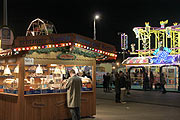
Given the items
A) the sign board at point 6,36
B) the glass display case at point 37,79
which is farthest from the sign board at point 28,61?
the sign board at point 6,36

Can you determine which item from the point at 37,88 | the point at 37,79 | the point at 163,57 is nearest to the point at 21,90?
the point at 37,88

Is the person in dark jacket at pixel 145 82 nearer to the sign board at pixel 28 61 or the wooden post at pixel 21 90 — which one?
the sign board at pixel 28 61

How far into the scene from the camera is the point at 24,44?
27.4ft

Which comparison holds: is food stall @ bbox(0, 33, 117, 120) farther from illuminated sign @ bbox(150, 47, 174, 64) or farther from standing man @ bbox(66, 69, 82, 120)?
illuminated sign @ bbox(150, 47, 174, 64)

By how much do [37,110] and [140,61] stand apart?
17.8m

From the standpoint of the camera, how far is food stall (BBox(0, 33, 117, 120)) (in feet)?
28.0

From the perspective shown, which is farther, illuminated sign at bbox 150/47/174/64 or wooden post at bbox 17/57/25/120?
illuminated sign at bbox 150/47/174/64

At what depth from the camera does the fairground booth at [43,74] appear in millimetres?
8523

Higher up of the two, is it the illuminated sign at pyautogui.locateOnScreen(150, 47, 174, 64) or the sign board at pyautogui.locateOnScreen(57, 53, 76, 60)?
the illuminated sign at pyautogui.locateOnScreen(150, 47, 174, 64)

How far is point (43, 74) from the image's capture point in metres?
10.6

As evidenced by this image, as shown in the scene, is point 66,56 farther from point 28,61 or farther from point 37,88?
point 37,88

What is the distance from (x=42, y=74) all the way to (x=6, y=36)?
212 cm

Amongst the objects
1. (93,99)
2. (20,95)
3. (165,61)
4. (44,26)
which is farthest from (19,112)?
(165,61)

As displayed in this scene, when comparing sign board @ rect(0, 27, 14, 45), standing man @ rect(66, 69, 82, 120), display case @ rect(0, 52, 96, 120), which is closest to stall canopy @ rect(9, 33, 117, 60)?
display case @ rect(0, 52, 96, 120)
